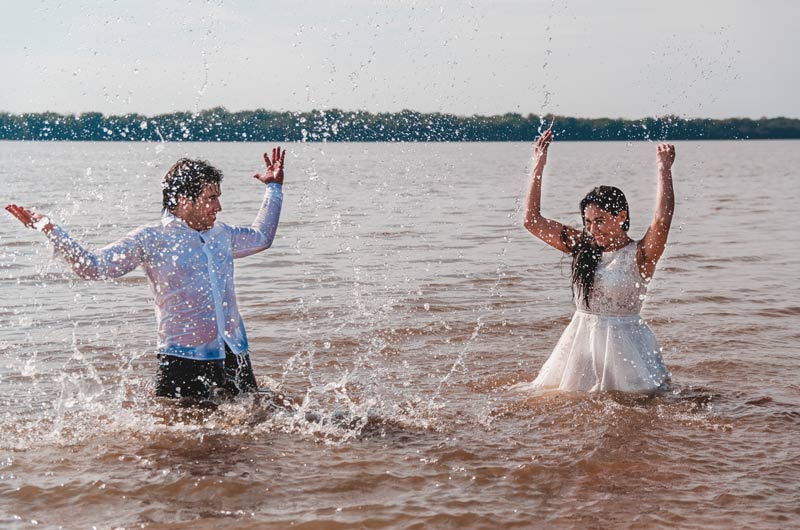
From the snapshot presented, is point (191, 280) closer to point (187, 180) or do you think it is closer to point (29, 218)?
point (187, 180)

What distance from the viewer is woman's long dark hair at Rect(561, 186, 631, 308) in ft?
22.7

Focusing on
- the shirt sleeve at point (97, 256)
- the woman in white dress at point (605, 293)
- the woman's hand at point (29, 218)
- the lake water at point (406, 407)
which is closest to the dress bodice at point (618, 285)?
the woman in white dress at point (605, 293)

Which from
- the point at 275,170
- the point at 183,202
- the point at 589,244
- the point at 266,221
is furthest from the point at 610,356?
the point at 183,202

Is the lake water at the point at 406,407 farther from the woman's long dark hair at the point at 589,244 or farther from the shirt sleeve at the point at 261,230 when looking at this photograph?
the shirt sleeve at the point at 261,230

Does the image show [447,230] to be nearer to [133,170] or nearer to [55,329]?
[55,329]

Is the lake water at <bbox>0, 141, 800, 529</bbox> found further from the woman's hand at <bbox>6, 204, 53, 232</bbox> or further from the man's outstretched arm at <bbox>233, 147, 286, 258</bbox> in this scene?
the woman's hand at <bbox>6, 204, 53, 232</bbox>

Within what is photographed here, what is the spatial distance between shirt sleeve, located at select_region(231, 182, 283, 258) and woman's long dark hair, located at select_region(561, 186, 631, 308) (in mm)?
2247

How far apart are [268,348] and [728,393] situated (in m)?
4.60

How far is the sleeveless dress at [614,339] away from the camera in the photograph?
700cm

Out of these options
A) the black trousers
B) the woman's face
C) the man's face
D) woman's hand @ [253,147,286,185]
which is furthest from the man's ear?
the woman's face

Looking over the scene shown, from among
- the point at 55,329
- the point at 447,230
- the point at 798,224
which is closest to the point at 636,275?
the point at 55,329

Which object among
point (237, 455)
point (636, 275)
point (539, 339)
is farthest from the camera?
point (539, 339)

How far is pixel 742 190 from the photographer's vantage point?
32219 millimetres

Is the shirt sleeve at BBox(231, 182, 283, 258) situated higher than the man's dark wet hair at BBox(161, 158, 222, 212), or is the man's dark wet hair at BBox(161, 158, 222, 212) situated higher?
the man's dark wet hair at BBox(161, 158, 222, 212)
